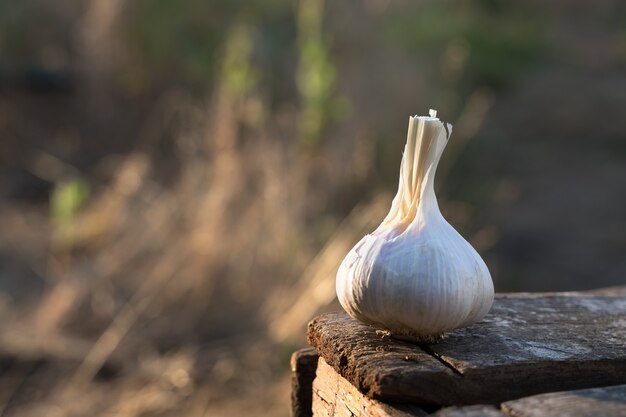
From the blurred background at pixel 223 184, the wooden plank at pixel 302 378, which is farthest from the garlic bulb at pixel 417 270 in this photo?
the blurred background at pixel 223 184

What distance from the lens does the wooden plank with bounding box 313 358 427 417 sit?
0.86 metres

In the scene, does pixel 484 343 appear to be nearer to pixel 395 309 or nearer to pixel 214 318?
pixel 395 309

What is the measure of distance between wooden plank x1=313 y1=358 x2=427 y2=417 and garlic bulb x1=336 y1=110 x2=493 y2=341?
0.08 metres

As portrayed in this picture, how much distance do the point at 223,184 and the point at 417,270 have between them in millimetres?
2312

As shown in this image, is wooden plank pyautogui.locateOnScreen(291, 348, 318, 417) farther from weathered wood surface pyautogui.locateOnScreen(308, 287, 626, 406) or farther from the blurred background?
the blurred background

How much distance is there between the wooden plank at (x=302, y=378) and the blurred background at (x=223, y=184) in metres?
1.18

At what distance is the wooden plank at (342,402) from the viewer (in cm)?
86

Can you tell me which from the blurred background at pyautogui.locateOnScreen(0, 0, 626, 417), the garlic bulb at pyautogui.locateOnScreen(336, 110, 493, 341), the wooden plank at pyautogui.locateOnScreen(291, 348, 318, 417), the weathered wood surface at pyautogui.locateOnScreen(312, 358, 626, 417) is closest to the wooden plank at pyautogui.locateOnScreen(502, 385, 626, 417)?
the weathered wood surface at pyautogui.locateOnScreen(312, 358, 626, 417)

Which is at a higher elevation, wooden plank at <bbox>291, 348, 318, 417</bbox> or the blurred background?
the blurred background

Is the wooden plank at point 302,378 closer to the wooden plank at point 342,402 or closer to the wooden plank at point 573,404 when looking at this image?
the wooden plank at point 342,402

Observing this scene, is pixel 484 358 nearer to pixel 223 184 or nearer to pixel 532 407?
pixel 532 407

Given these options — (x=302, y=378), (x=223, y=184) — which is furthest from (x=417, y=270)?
(x=223, y=184)

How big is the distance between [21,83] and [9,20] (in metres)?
0.32

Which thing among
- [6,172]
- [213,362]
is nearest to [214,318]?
[213,362]
